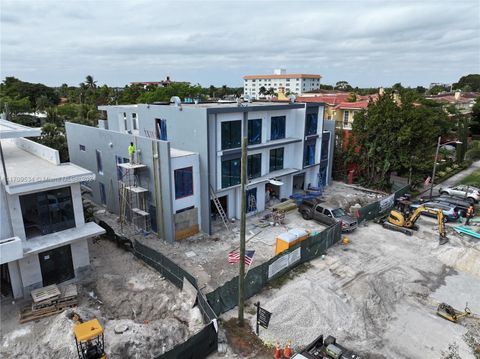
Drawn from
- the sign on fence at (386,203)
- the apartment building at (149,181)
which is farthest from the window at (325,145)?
the apartment building at (149,181)

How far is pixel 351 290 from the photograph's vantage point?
60.1 feet

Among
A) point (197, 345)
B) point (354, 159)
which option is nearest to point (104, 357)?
point (197, 345)

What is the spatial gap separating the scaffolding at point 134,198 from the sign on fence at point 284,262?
402 inches

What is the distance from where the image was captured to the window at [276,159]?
30.6 m

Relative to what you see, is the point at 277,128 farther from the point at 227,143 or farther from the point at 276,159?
the point at 227,143

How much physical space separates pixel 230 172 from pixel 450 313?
16426 millimetres

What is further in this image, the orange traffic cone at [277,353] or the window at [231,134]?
the window at [231,134]

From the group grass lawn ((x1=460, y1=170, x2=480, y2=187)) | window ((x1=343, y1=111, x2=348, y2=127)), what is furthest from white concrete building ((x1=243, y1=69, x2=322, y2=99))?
grass lawn ((x1=460, y1=170, x2=480, y2=187))

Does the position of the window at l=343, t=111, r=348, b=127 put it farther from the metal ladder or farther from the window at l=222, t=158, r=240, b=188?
the metal ladder

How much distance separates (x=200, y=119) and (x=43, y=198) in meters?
11.1

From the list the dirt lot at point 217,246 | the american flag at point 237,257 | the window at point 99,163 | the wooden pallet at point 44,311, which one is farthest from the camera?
the window at point 99,163

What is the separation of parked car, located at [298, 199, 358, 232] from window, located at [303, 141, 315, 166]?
18.5 feet

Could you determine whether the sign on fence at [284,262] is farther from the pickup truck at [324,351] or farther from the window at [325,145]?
the window at [325,145]

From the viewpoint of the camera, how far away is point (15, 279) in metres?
17.2
